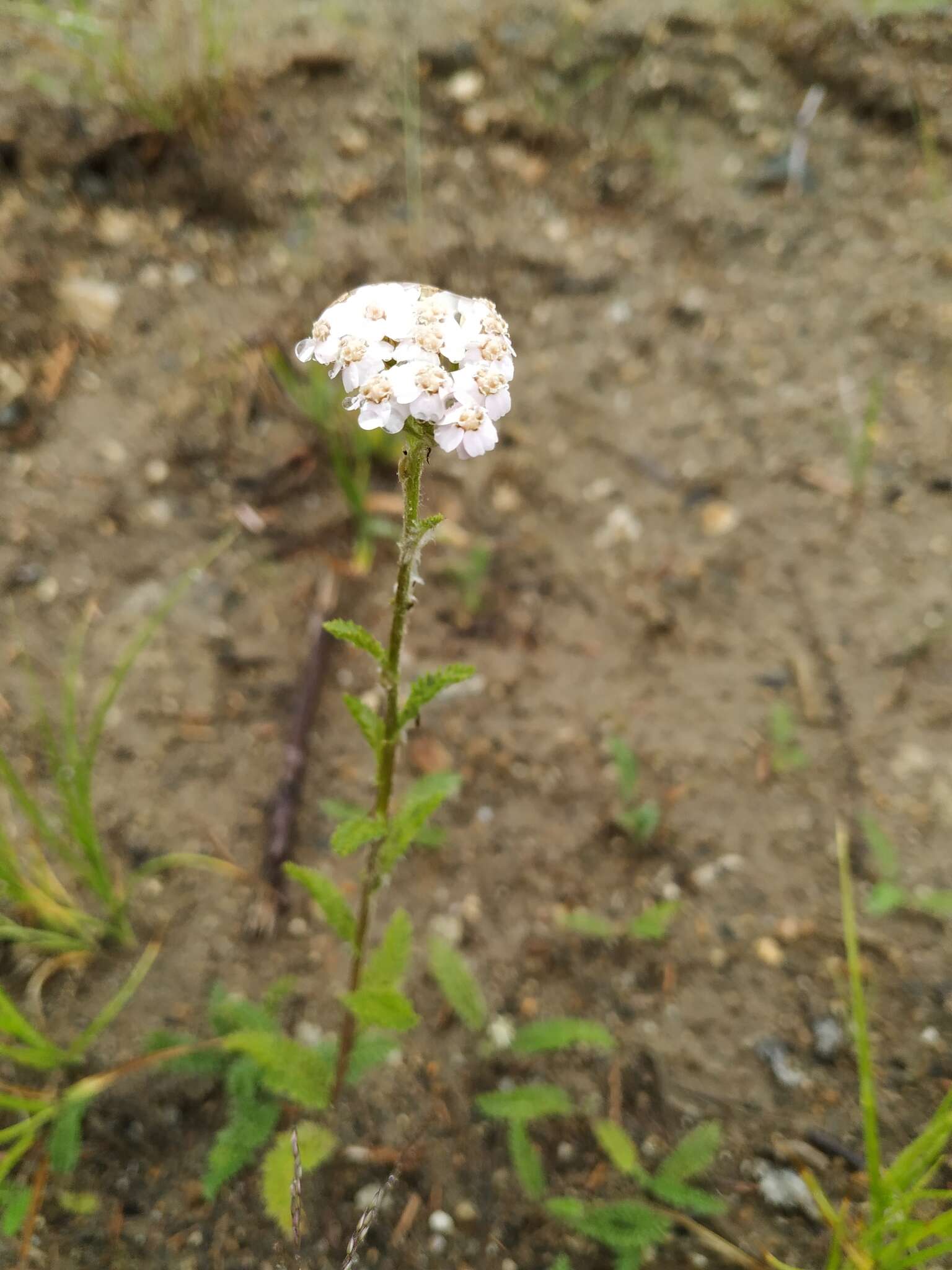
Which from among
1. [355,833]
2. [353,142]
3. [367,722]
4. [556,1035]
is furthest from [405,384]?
[353,142]

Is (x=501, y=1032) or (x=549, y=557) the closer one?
(x=501, y=1032)

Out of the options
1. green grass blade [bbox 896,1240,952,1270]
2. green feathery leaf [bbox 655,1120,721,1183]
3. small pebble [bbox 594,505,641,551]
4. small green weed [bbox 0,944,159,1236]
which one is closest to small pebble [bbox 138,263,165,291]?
small pebble [bbox 594,505,641,551]

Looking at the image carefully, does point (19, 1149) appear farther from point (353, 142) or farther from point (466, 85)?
point (466, 85)

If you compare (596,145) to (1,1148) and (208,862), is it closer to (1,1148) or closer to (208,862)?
(208,862)

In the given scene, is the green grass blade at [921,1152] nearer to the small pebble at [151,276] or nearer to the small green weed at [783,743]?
the small green weed at [783,743]

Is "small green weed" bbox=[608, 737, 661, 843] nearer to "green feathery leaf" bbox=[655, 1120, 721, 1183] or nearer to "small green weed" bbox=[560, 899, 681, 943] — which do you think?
"small green weed" bbox=[560, 899, 681, 943]

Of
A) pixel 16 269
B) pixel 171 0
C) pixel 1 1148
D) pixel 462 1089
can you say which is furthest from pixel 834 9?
pixel 1 1148
